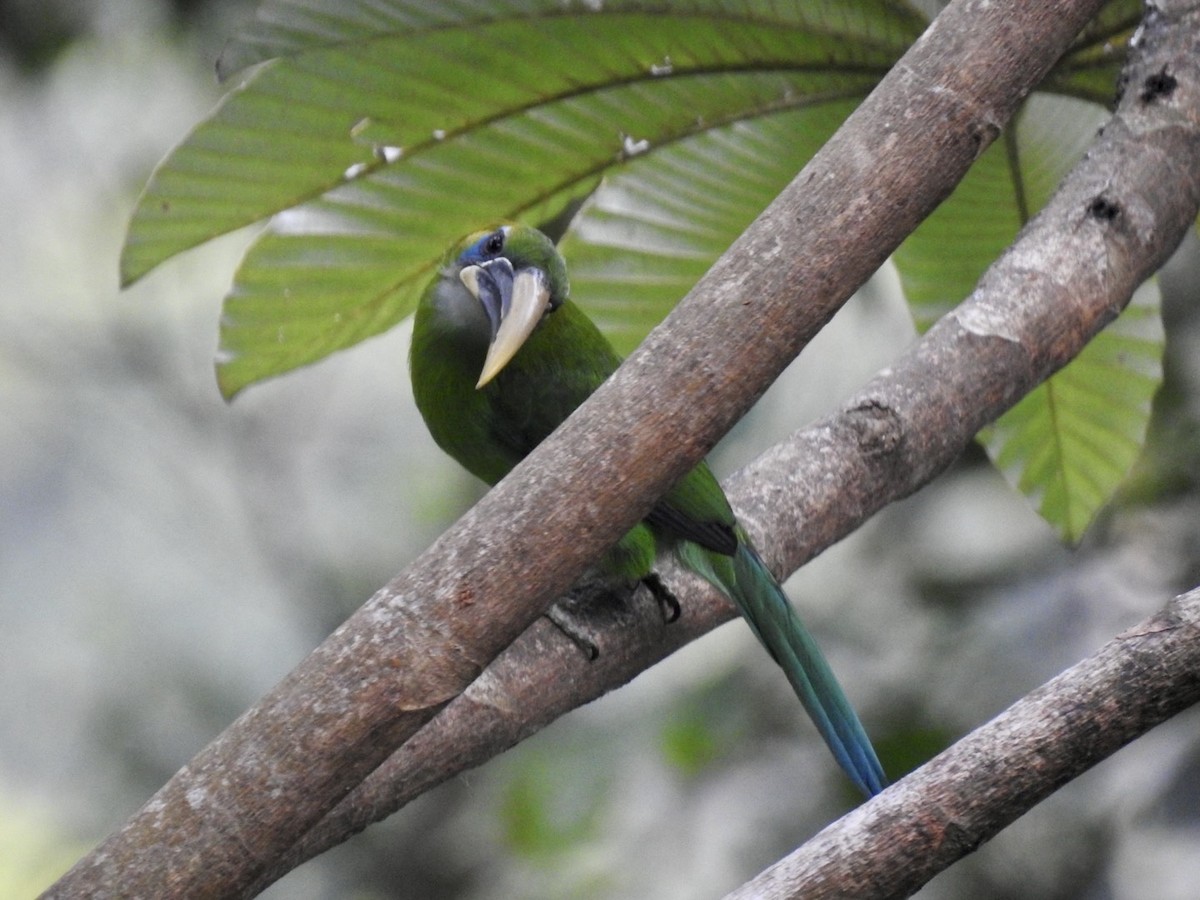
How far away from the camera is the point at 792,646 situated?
165 cm

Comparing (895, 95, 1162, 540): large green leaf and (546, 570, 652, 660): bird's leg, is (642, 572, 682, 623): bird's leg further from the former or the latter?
(895, 95, 1162, 540): large green leaf

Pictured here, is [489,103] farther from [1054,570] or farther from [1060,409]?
[1054,570]

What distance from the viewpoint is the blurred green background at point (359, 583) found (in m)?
2.36

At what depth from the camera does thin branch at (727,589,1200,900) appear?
855mm

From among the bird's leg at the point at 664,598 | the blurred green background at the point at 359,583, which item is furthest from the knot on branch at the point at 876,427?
the blurred green background at the point at 359,583

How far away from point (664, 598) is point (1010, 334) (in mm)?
504

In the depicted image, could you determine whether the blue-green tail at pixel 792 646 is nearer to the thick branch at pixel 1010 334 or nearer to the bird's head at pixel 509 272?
the thick branch at pixel 1010 334

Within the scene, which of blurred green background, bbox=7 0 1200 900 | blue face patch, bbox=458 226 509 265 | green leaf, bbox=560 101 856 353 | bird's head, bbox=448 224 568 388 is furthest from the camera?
blurred green background, bbox=7 0 1200 900

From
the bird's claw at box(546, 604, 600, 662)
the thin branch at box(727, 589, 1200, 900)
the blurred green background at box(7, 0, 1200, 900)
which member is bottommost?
the blurred green background at box(7, 0, 1200, 900)

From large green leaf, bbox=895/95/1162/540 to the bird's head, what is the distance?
1.88ft

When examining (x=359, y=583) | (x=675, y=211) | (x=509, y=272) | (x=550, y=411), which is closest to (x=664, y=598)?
(x=550, y=411)

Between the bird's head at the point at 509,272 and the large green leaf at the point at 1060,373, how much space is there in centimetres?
57

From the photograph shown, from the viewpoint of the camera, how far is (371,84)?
5.32 feet

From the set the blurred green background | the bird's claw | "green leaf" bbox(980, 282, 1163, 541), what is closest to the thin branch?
the bird's claw
